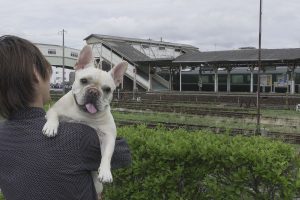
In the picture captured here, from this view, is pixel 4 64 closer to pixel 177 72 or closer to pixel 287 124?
pixel 287 124

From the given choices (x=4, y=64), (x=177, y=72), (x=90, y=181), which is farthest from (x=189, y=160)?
(x=177, y=72)

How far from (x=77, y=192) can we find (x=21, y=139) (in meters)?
0.38

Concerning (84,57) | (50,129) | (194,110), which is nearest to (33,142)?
(50,129)

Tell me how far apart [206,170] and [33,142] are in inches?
95.7

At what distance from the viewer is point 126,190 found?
4812 millimetres

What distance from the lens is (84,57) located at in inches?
112

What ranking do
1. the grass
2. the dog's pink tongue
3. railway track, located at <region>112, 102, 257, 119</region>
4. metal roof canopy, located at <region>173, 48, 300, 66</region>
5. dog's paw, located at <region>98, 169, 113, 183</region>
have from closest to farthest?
dog's paw, located at <region>98, 169, 113, 183</region> → the dog's pink tongue → the grass → railway track, located at <region>112, 102, 257, 119</region> → metal roof canopy, located at <region>173, 48, 300, 66</region>

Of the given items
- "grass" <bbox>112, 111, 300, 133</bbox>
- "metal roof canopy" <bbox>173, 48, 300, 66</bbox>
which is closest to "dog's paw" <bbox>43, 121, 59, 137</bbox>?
"grass" <bbox>112, 111, 300, 133</bbox>

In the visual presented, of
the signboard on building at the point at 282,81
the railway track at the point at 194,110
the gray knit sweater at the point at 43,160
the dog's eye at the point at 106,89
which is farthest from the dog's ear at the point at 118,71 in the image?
the signboard on building at the point at 282,81

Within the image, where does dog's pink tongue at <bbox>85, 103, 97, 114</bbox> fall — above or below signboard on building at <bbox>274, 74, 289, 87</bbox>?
below

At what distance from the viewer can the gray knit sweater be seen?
2.22m

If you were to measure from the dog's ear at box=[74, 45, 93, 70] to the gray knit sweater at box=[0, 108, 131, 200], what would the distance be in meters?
0.58

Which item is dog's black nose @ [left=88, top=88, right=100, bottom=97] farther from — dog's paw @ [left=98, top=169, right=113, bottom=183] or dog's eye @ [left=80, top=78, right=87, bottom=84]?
dog's paw @ [left=98, top=169, right=113, bottom=183]

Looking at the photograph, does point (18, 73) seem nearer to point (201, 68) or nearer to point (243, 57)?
point (243, 57)
